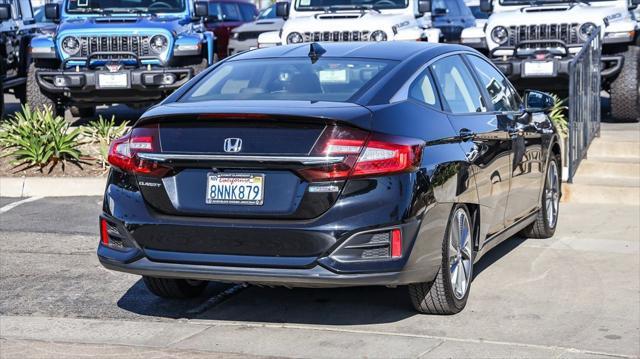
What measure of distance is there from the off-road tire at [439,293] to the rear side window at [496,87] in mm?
1373

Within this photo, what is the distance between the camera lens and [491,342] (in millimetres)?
5984

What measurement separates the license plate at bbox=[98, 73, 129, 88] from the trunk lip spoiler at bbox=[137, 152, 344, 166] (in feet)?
27.0

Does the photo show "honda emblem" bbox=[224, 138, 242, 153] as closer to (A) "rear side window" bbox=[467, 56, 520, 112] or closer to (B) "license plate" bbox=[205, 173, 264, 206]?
(B) "license plate" bbox=[205, 173, 264, 206]

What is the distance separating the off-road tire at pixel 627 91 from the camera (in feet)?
47.1

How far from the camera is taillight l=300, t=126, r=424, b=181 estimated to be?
224 inches

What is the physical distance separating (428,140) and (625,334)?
1488mm

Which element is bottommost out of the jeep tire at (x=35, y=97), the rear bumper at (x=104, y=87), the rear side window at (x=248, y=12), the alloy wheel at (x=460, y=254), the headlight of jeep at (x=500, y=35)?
the rear side window at (x=248, y=12)

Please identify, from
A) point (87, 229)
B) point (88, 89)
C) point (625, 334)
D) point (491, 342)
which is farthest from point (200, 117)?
point (88, 89)

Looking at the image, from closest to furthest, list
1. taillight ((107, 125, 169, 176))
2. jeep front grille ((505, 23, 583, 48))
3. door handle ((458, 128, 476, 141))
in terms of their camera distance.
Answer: taillight ((107, 125, 169, 176)), door handle ((458, 128, 476, 141)), jeep front grille ((505, 23, 583, 48))

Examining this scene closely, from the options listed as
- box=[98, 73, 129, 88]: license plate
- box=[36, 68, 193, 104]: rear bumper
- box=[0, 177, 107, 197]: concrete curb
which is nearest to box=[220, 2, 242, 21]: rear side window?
box=[36, 68, 193, 104]: rear bumper

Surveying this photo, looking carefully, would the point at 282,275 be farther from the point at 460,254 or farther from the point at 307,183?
the point at 460,254

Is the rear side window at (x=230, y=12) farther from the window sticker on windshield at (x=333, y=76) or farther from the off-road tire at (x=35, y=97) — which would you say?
the window sticker on windshield at (x=333, y=76)

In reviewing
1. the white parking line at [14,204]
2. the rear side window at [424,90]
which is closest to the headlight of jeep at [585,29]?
the white parking line at [14,204]

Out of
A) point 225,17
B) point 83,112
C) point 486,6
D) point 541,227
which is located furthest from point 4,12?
point 541,227
